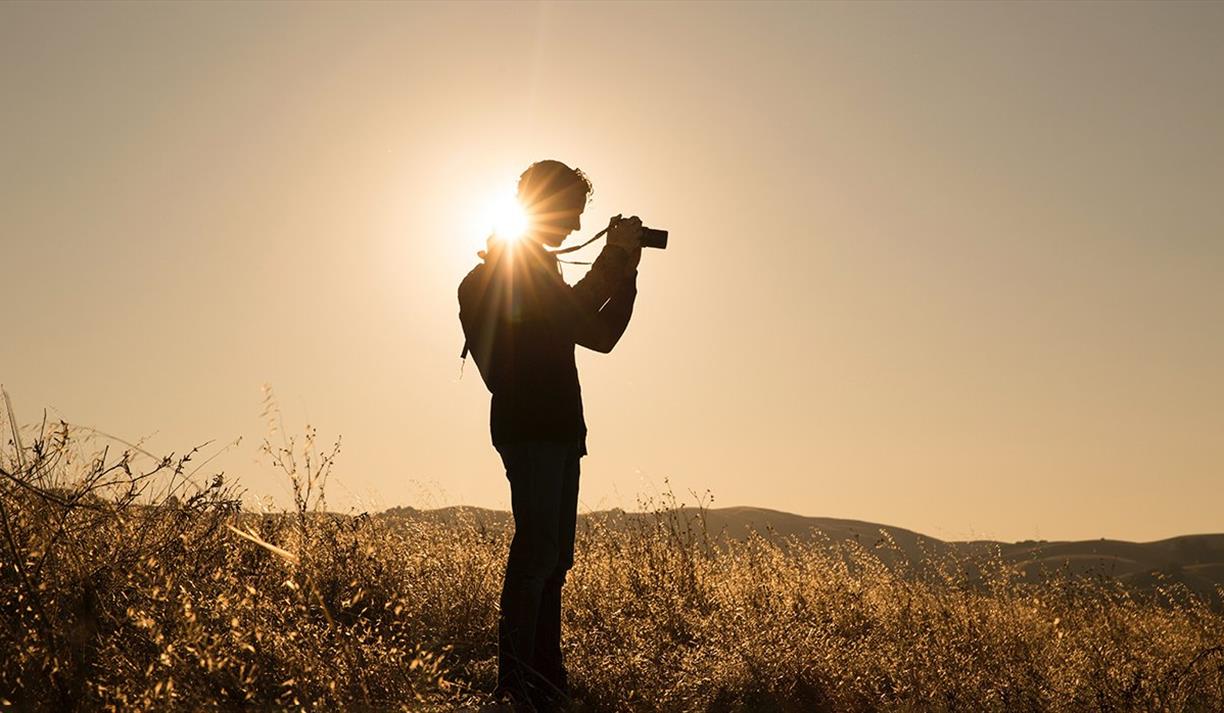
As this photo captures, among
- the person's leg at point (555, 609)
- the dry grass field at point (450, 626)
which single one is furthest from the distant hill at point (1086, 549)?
the person's leg at point (555, 609)

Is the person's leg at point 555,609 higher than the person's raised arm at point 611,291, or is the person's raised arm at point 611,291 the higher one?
the person's raised arm at point 611,291

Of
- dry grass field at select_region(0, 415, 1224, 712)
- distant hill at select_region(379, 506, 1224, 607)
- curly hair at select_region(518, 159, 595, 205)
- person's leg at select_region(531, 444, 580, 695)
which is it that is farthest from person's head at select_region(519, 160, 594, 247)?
distant hill at select_region(379, 506, 1224, 607)

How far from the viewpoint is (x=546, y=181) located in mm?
4043

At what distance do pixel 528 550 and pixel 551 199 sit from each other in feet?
4.97

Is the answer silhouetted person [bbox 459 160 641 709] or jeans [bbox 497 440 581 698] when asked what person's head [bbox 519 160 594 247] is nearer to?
silhouetted person [bbox 459 160 641 709]

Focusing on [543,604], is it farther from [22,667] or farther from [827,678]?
[22,667]

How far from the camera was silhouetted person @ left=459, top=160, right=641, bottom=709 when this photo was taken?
3.64 meters

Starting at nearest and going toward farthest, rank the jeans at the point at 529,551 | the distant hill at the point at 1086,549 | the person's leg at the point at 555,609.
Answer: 1. the jeans at the point at 529,551
2. the person's leg at the point at 555,609
3. the distant hill at the point at 1086,549

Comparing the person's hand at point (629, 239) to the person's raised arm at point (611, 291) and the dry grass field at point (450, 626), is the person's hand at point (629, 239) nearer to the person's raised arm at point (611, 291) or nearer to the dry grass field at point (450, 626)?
the person's raised arm at point (611, 291)

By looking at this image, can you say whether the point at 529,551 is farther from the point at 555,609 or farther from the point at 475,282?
the point at 475,282

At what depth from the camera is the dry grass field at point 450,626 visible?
2961mm

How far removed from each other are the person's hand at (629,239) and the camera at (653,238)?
44 millimetres

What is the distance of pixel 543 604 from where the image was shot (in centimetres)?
393

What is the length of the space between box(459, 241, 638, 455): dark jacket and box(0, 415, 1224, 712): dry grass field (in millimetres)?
937
